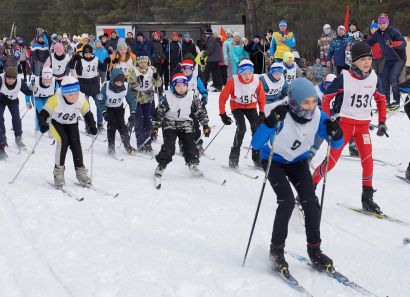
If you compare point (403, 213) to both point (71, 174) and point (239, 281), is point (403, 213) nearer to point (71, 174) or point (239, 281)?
point (239, 281)

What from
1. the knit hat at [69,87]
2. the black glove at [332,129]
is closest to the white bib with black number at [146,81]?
the knit hat at [69,87]

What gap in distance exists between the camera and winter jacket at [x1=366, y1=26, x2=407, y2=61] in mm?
12188

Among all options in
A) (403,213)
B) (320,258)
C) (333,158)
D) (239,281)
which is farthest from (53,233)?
(403,213)

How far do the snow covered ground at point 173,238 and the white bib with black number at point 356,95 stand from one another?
3.71ft

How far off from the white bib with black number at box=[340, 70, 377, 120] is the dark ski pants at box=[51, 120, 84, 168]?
3.44 metres

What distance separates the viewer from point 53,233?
17.9 ft

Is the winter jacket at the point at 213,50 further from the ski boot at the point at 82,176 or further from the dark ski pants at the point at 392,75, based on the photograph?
the ski boot at the point at 82,176

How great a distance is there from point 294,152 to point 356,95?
198 centimetres

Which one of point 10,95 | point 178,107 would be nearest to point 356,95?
point 178,107

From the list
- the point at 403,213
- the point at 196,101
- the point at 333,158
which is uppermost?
the point at 196,101

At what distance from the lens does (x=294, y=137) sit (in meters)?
4.48

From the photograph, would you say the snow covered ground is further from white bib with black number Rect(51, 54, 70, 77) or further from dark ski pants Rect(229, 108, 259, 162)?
white bib with black number Rect(51, 54, 70, 77)

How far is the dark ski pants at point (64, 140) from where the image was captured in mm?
7223

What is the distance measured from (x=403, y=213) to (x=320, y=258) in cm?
239
